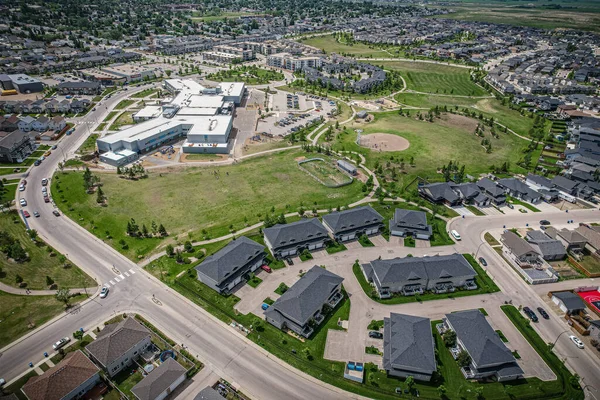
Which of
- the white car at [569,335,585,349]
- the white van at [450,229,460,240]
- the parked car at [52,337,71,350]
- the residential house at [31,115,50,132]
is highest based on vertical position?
the residential house at [31,115,50,132]

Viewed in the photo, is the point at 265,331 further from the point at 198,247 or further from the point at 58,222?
the point at 58,222

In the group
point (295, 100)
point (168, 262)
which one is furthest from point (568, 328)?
point (295, 100)

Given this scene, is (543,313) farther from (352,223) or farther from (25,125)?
(25,125)

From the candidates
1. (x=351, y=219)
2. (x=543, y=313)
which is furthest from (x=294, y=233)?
(x=543, y=313)

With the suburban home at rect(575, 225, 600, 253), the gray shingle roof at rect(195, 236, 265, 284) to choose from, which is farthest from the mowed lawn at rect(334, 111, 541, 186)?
the gray shingle roof at rect(195, 236, 265, 284)

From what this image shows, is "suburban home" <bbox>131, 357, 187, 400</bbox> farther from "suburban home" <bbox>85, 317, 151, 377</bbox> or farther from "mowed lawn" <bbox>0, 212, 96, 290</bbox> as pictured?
"mowed lawn" <bbox>0, 212, 96, 290</bbox>

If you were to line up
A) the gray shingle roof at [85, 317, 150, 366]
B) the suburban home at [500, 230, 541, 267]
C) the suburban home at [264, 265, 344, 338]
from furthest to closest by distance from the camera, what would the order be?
1. the suburban home at [500, 230, 541, 267]
2. the suburban home at [264, 265, 344, 338]
3. the gray shingle roof at [85, 317, 150, 366]
